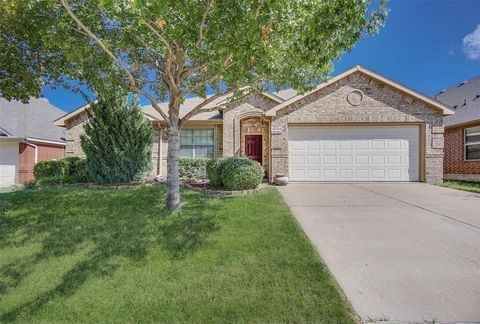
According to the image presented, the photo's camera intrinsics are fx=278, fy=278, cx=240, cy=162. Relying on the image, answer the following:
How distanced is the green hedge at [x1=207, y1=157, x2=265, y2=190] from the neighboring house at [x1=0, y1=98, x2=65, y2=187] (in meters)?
13.0

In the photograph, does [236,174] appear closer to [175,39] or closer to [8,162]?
[175,39]

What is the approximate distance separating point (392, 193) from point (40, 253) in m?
10.2

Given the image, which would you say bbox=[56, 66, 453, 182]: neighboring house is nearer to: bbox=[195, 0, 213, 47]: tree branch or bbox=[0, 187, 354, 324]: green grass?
bbox=[0, 187, 354, 324]: green grass

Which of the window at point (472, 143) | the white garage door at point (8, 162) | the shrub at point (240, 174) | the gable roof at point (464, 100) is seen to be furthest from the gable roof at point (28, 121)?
the window at point (472, 143)

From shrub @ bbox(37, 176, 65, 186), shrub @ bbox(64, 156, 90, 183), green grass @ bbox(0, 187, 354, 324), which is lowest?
green grass @ bbox(0, 187, 354, 324)

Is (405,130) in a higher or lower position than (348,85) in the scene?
lower

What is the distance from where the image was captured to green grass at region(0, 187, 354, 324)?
334 centimetres

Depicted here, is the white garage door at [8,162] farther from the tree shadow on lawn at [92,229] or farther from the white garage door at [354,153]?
the white garage door at [354,153]

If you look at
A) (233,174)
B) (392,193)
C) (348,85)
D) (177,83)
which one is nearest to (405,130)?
(348,85)

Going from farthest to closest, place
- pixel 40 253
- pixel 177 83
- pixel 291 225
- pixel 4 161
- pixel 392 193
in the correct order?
pixel 4 161 → pixel 392 193 → pixel 177 83 → pixel 291 225 → pixel 40 253

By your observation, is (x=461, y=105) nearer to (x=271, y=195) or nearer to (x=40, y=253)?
(x=271, y=195)

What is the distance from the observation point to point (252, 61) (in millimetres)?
6180

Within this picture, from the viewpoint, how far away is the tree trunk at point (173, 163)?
718 centimetres

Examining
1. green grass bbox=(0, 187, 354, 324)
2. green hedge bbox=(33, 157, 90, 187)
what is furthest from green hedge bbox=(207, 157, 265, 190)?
green hedge bbox=(33, 157, 90, 187)
